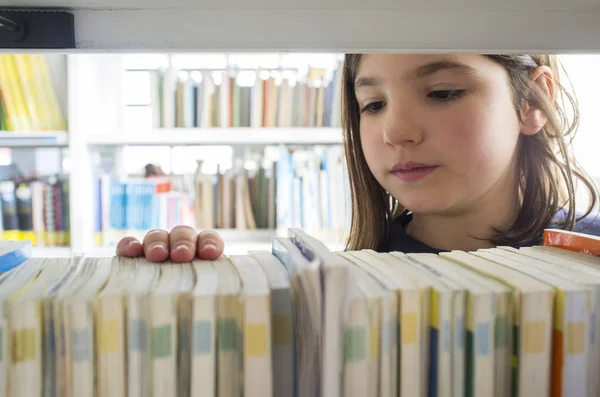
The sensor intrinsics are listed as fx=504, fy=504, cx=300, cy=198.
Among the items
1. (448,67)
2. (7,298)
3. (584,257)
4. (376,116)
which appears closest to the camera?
(7,298)

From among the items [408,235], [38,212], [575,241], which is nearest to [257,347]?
[575,241]

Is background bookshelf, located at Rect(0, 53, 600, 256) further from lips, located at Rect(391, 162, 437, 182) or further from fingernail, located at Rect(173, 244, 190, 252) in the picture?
A: fingernail, located at Rect(173, 244, 190, 252)

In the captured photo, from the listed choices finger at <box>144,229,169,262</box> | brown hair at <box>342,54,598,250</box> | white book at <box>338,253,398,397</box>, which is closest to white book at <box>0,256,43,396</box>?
finger at <box>144,229,169,262</box>

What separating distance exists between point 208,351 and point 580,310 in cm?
29

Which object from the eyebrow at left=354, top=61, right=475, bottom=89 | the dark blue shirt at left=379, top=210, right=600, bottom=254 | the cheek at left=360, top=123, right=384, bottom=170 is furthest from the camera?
the dark blue shirt at left=379, top=210, right=600, bottom=254

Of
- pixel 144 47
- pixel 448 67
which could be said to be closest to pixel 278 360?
pixel 144 47

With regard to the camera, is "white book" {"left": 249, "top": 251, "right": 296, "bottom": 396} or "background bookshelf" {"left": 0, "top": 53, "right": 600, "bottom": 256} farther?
"background bookshelf" {"left": 0, "top": 53, "right": 600, "bottom": 256}

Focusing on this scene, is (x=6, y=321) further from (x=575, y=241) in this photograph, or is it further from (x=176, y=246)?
(x=575, y=241)

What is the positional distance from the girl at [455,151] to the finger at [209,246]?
1.56 ft

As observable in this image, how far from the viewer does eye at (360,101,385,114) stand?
1.01 meters

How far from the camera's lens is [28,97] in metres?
2.15

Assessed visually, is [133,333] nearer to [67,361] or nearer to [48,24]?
[67,361]

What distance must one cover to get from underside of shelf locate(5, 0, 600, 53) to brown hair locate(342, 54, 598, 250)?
564mm

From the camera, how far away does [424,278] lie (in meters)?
0.42
